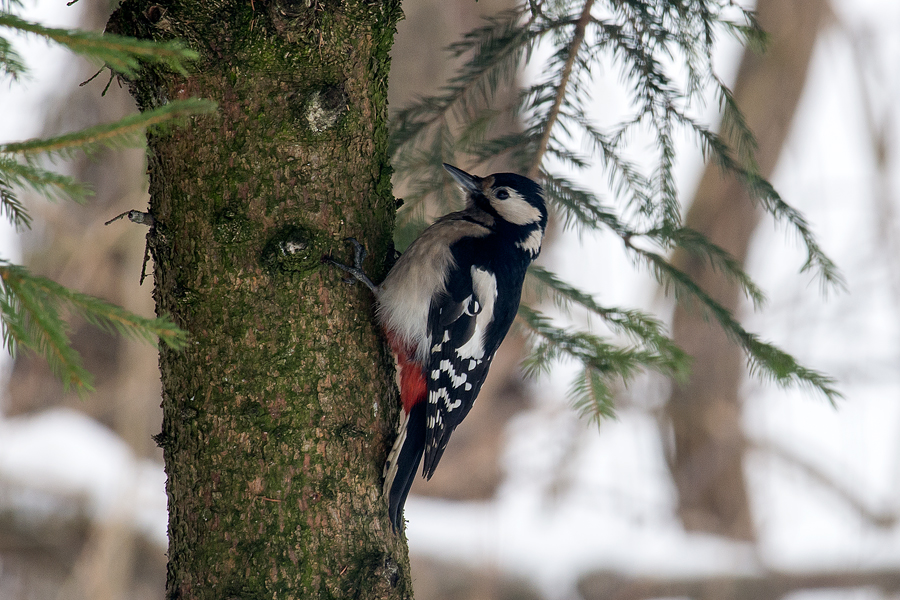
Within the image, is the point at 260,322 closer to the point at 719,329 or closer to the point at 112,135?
the point at 112,135

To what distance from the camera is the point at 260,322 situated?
1643mm

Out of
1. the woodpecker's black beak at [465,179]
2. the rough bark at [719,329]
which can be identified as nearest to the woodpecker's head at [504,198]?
the woodpecker's black beak at [465,179]

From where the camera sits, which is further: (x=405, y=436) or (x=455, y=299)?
(x=455, y=299)

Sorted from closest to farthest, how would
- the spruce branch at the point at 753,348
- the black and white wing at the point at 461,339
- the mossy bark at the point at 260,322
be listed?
the mossy bark at the point at 260,322
the spruce branch at the point at 753,348
the black and white wing at the point at 461,339

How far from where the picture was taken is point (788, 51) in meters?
6.66

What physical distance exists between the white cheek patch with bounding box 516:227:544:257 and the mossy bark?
109 centimetres

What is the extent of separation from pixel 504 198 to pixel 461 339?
1.94ft

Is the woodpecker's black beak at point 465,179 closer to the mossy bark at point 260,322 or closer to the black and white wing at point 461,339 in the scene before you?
the black and white wing at point 461,339

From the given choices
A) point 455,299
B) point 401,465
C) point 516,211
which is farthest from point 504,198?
point 401,465

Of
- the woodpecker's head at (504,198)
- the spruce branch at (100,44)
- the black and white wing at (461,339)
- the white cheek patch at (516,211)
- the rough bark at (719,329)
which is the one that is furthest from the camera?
the rough bark at (719,329)

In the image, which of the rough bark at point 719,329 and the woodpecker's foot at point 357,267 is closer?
the woodpecker's foot at point 357,267

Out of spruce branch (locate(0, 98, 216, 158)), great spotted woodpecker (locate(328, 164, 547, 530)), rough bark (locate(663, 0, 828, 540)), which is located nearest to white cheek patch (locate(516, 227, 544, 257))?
great spotted woodpecker (locate(328, 164, 547, 530))

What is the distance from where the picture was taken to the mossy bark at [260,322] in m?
1.59

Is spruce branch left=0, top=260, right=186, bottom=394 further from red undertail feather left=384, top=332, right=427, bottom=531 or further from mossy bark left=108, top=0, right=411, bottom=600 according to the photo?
red undertail feather left=384, top=332, right=427, bottom=531
